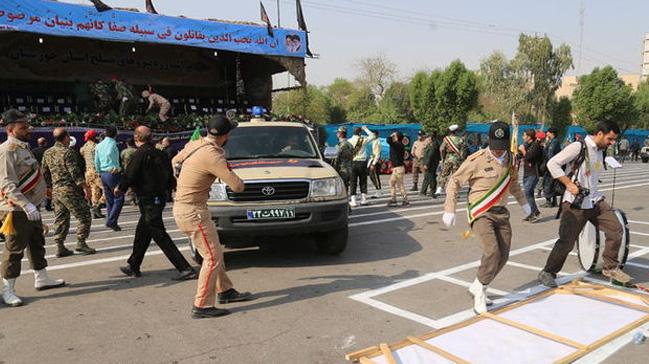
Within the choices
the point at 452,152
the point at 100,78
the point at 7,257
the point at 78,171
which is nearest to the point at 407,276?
the point at 7,257

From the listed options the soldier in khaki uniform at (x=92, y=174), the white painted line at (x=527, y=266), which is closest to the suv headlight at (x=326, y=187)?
the white painted line at (x=527, y=266)

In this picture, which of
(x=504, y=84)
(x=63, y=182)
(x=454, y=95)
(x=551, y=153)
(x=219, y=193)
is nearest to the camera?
(x=219, y=193)

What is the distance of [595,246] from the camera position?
5.60 m

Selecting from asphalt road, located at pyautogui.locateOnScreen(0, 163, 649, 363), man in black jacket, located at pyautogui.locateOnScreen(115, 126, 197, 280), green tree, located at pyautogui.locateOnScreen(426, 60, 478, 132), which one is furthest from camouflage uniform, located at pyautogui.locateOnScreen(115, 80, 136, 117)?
green tree, located at pyautogui.locateOnScreen(426, 60, 478, 132)

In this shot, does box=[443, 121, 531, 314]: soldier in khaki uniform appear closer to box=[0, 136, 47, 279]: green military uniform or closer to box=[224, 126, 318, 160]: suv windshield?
box=[224, 126, 318, 160]: suv windshield

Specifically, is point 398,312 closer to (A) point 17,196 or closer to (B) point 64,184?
(A) point 17,196

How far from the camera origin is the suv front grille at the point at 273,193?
19.3 feet

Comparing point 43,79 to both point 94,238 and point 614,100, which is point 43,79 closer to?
point 94,238

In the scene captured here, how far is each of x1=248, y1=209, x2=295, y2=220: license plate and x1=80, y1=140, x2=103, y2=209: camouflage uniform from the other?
601 cm

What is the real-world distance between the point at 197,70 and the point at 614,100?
39.4m

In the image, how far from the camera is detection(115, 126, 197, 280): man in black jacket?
5.75 metres

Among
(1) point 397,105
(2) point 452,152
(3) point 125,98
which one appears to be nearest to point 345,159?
(2) point 452,152

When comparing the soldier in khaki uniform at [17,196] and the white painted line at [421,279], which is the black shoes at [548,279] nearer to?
the white painted line at [421,279]

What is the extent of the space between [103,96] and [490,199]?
18.4 m
